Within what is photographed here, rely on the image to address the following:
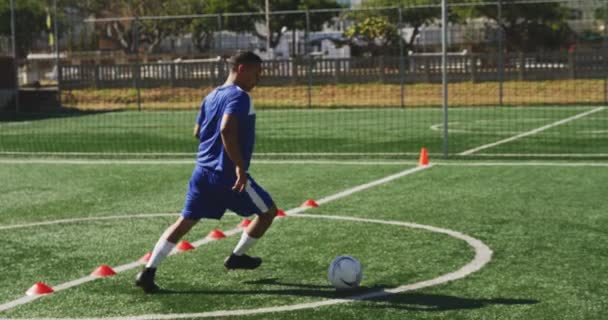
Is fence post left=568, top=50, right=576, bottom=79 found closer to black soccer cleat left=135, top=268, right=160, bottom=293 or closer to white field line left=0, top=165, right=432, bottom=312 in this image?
white field line left=0, top=165, right=432, bottom=312

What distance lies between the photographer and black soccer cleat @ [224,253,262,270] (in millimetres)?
8500

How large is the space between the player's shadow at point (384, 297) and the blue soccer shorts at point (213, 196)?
0.61 metres

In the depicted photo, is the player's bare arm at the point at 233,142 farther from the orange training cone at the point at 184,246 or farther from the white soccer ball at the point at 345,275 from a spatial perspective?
the orange training cone at the point at 184,246

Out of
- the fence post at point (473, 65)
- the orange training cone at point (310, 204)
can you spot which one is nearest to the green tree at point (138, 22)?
the fence post at point (473, 65)

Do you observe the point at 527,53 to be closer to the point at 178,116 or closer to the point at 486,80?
the point at 486,80

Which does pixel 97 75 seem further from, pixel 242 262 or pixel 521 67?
pixel 242 262

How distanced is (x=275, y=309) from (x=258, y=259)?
55.4 inches

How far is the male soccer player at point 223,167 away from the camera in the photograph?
7.75 metres

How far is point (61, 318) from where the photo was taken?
23.2 feet

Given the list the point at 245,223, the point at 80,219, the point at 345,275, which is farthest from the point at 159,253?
the point at 80,219

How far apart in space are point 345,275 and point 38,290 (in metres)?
2.34

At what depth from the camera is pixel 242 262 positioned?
8508mm

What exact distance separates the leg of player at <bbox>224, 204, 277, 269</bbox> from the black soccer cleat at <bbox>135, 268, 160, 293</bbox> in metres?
0.92

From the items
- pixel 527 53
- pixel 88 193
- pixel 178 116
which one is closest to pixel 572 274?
pixel 88 193
